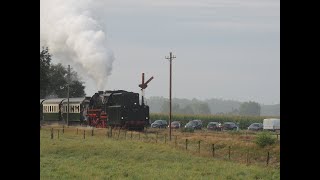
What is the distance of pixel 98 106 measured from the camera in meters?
47.1

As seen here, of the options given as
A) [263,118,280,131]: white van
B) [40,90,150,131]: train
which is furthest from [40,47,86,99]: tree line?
[263,118,280,131]: white van

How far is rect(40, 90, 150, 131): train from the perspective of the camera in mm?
45062

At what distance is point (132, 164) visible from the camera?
26.3 m

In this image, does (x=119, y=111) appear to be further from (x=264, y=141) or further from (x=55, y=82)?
(x=55, y=82)

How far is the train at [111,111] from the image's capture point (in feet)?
148

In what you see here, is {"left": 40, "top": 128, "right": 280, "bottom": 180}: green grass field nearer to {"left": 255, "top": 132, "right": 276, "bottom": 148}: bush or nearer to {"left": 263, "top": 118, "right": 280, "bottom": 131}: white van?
{"left": 255, "top": 132, "right": 276, "bottom": 148}: bush

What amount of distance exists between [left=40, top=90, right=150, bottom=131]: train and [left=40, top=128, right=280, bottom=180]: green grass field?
9.77 meters

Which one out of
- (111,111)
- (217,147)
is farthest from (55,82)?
(217,147)

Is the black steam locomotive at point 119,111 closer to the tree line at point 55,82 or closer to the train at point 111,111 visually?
the train at point 111,111

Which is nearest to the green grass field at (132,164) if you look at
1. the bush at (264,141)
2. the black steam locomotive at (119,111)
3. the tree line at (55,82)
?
the bush at (264,141)

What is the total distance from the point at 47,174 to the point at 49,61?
5169cm
